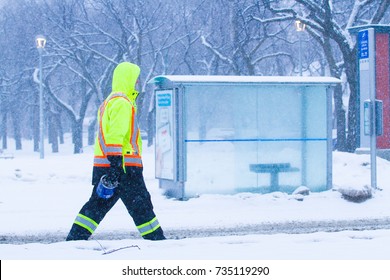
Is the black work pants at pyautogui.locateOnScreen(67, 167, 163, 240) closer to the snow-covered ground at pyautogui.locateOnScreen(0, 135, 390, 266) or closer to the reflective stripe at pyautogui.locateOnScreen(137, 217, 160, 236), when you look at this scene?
the reflective stripe at pyautogui.locateOnScreen(137, 217, 160, 236)

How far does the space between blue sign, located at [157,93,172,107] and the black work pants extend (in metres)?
5.52

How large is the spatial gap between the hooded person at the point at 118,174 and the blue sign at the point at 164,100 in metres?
5.31

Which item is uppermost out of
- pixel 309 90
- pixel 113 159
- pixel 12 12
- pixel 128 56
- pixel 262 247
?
pixel 12 12

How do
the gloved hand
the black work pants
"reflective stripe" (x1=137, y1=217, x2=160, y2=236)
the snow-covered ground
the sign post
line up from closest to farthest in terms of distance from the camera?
the snow-covered ground, the gloved hand, the black work pants, "reflective stripe" (x1=137, y1=217, x2=160, y2=236), the sign post

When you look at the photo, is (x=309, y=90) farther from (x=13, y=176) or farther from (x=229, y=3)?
(x=229, y=3)

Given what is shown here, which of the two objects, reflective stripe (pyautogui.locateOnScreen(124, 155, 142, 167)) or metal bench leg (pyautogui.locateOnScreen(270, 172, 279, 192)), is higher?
reflective stripe (pyautogui.locateOnScreen(124, 155, 142, 167))

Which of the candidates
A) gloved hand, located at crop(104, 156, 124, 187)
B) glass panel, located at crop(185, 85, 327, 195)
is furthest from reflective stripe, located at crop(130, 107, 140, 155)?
glass panel, located at crop(185, 85, 327, 195)

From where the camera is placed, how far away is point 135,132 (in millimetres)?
7293

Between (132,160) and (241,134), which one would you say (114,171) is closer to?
(132,160)

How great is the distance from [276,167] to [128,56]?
74.5ft

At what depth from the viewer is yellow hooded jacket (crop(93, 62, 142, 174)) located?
7020mm

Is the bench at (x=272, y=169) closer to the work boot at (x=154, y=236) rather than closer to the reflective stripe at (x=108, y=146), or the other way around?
the work boot at (x=154, y=236)

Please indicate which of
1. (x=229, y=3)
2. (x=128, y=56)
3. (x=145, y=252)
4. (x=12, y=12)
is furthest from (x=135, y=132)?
(x=12, y=12)

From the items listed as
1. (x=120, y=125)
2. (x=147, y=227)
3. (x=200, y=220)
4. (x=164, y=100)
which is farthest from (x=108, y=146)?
(x=164, y=100)
